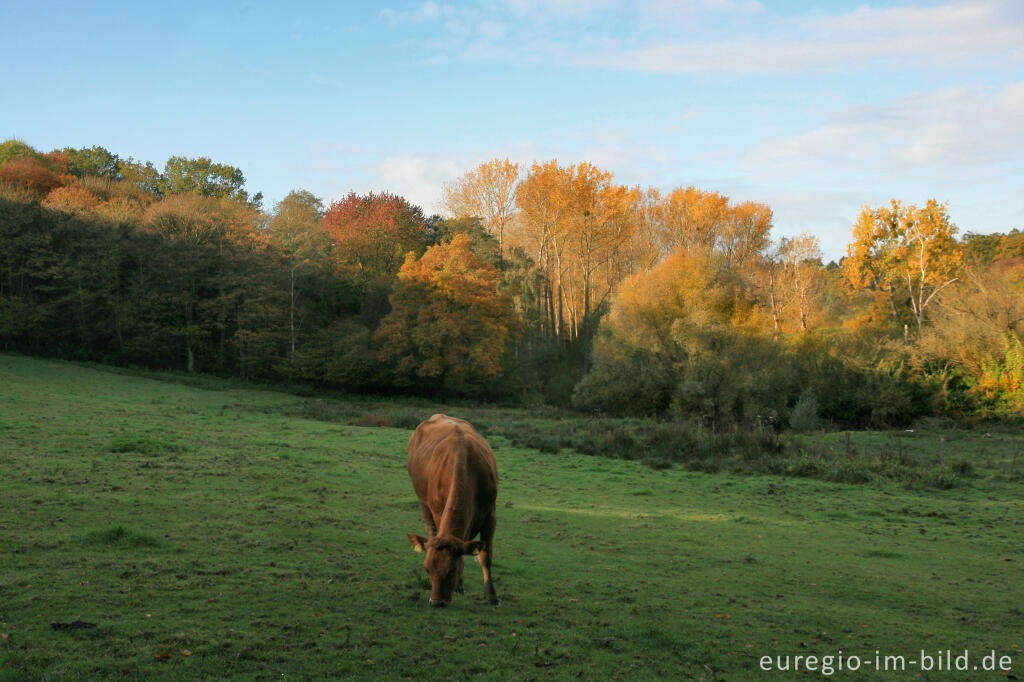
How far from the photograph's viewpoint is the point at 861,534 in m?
14.0

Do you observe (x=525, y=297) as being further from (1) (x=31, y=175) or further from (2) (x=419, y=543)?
(2) (x=419, y=543)

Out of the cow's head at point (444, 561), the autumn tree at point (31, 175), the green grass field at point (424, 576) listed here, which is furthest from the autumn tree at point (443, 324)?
the cow's head at point (444, 561)

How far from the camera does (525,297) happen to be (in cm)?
6134

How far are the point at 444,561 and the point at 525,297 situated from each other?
54048mm

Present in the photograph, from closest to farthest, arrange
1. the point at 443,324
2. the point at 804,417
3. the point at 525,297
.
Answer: the point at 804,417 < the point at 443,324 < the point at 525,297

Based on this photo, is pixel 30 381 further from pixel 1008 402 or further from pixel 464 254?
pixel 1008 402

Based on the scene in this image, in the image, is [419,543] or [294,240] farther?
[294,240]

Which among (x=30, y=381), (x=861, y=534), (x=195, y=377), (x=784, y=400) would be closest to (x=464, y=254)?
(x=195, y=377)

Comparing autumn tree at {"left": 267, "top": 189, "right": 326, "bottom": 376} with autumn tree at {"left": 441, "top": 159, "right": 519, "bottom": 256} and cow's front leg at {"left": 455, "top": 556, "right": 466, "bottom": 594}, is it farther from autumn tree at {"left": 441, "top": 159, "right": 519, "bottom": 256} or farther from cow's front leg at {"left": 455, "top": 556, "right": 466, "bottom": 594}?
cow's front leg at {"left": 455, "top": 556, "right": 466, "bottom": 594}

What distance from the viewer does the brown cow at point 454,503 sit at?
7.76m

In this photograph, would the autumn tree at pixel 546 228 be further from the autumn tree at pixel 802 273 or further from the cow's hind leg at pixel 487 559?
the cow's hind leg at pixel 487 559

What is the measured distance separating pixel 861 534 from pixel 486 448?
9040 millimetres

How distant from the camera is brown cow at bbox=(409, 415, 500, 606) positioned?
25.5 feet

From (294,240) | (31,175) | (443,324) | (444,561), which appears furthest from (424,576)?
(31,175)
